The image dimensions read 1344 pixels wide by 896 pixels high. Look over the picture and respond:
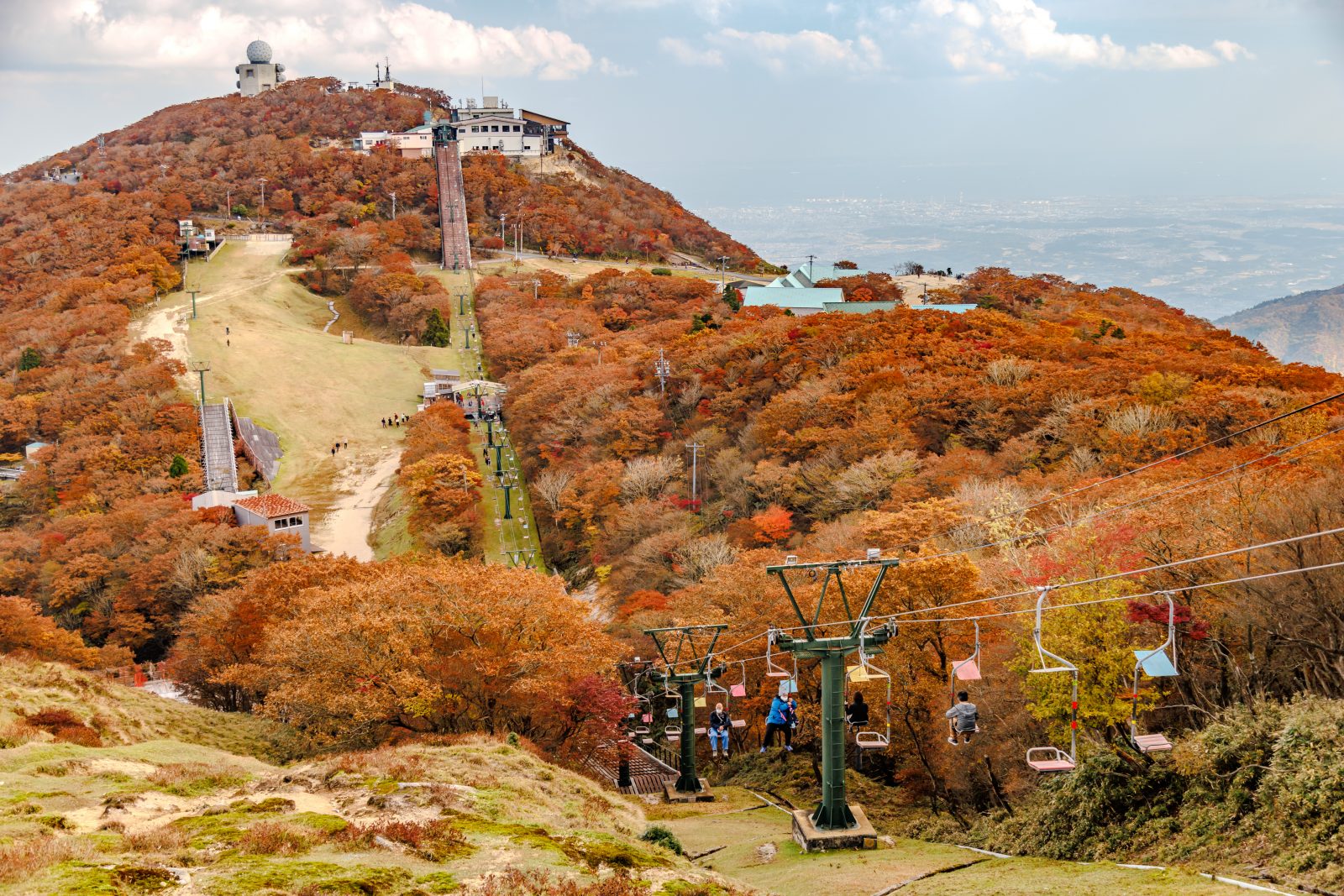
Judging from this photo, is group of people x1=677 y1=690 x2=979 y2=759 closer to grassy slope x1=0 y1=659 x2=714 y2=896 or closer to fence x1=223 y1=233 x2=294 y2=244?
grassy slope x1=0 y1=659 x2=714 y2=896

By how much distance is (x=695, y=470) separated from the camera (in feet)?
150

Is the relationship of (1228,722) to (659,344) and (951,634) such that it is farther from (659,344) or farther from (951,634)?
(659,344)

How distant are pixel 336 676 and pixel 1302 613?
1723cm

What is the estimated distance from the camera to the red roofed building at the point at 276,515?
47406 mm

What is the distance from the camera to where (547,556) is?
46.8 metres

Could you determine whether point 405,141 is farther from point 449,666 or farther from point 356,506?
point 449,666

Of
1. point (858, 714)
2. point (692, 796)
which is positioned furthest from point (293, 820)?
point (692, 796)

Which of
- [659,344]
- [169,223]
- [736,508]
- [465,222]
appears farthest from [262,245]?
[736,508]

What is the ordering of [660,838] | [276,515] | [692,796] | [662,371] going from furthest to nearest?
[662,371] → [276,515] → [692,796] → [660,838]

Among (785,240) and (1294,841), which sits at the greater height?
(785,240)

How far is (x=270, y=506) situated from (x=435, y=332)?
31.4 metres

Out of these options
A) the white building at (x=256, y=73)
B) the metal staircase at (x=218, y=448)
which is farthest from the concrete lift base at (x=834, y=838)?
the white building at (x=256, y=73)

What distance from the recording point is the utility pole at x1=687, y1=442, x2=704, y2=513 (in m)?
44.6

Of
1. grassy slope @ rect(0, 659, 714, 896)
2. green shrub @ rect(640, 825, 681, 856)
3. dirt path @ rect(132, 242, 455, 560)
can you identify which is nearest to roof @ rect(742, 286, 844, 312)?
dirt path @ rect(132, 242, 455, 560)
